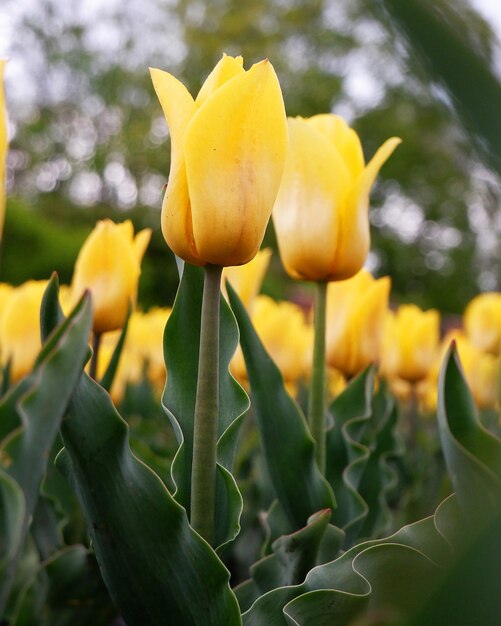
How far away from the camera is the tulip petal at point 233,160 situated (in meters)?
0.69

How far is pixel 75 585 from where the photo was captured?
0.94 metres

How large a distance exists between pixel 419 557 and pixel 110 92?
58.2ft

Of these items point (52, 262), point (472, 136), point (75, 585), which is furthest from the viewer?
point (52, 262)

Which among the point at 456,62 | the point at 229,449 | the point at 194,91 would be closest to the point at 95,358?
the point at 229,449

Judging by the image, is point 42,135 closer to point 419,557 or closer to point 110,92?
point 110,92

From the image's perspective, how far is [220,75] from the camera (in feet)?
2.41

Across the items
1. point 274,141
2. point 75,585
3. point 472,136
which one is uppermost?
point 472,136

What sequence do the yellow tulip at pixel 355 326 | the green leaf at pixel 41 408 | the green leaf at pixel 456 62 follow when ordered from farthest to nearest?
1. the yellow tulip at pixel 355 326
2. the green leaf at pixel 41 408
3. the green leaf at pixel 456 62

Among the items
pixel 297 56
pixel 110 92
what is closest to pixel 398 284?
pixel 297 56

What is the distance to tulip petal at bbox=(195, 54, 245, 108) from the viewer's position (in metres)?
0.73

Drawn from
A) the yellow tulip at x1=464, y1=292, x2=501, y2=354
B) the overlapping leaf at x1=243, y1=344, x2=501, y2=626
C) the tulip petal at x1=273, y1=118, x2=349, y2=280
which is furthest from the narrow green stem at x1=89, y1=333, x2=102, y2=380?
the yellow tulip at x1=464, y1=292, x2=501, y2=354

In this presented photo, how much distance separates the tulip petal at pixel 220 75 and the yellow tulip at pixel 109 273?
582 mm

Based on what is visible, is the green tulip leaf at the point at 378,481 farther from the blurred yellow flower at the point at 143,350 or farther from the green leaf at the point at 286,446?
the blurred yellow flower at the point at 143,350

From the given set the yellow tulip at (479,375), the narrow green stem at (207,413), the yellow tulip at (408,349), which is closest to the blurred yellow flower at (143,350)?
the yellow tulip at (408,349)
